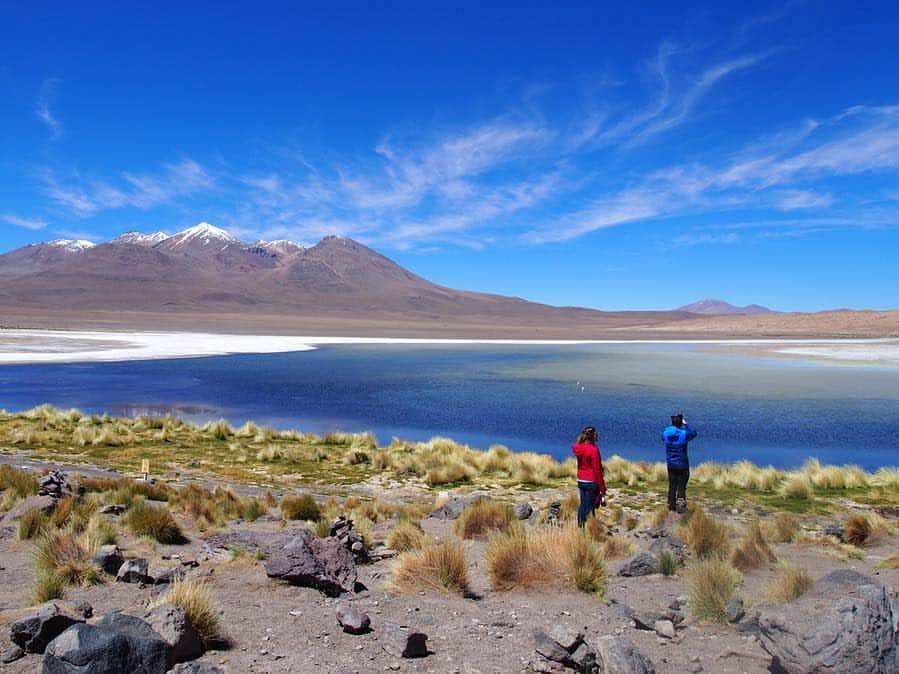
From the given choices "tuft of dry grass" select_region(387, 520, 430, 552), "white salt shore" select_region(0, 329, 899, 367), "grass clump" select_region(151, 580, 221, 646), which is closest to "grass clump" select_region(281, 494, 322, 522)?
"tuft of dry grass" select_region(387, 520, 430, 552)

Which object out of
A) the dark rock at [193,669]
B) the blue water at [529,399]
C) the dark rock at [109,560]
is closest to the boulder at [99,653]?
the dark rock at [193,669]

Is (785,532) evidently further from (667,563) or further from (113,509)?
(113,509)

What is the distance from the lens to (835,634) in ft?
14.2

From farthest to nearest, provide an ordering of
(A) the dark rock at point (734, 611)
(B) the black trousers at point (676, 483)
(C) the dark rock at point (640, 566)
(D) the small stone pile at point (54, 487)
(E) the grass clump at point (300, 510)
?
(B) the black trousers at point (676, 483) → (E) the grass clump at point (300, 510) → (D) the small stone pile at point (54, 487) → (C) the dark rock at point (640, 566) → (A) the dark rock at point (734, 611)

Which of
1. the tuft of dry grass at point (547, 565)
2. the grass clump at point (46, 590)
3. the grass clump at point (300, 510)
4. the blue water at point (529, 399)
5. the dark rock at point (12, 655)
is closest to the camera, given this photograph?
the dark rock at point (12, 655)

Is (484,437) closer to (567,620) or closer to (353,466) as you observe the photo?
(353,466)

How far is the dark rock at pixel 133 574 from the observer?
20.1 feet

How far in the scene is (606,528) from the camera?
9297mm

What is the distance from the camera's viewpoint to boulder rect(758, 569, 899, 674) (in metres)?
4.24

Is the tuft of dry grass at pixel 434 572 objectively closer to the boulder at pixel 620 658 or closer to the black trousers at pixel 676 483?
the boulder at pixel 620 658

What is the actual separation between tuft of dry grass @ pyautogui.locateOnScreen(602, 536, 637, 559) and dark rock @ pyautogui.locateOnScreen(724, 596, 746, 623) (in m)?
2.27

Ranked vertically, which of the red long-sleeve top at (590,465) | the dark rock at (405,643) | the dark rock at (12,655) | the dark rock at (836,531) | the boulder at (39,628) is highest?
the red long-sleeve top at (590,465)

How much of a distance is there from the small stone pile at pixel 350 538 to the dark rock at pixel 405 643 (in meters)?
2.20

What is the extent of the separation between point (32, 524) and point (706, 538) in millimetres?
7503
